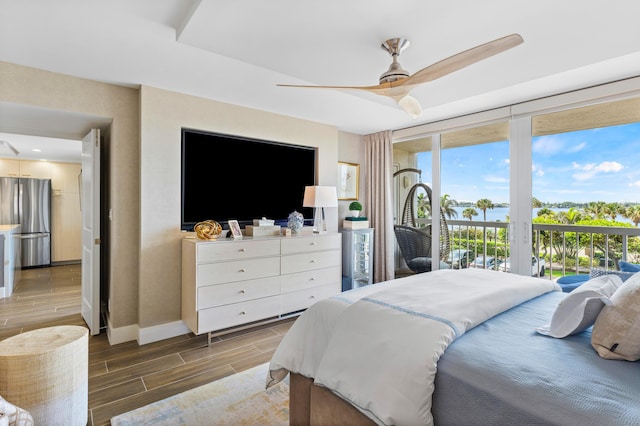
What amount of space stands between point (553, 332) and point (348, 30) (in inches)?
73.2

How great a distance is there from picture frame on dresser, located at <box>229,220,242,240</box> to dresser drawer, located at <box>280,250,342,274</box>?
51 centimetres

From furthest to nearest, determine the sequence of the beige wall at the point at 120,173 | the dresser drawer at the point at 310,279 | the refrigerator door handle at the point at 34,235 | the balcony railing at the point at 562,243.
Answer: the refrigerator door handle at the point at 34,235
the dresser drawer at the point at 310,279
the balcony railing at the point at 562,243
the beige wall at the point at 120,173

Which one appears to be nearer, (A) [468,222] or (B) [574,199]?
(B) [574,199]

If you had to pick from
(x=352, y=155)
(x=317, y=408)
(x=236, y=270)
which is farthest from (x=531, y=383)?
(x=352, y=155)

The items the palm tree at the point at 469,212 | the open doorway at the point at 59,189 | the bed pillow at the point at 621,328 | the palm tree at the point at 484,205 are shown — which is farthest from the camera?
the open doorway at the point at 59,189

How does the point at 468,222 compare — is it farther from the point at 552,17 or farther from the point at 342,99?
the point at 552,17

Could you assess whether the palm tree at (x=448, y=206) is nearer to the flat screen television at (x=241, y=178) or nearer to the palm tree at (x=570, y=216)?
the palm tree at (x=570, y=216)

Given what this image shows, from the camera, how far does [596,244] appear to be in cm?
325

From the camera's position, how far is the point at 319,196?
145 inches

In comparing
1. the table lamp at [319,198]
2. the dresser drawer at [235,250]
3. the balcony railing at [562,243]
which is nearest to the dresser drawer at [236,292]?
the dresser drawer at [235,250]

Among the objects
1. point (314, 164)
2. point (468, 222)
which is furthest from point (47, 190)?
point (468, 222)

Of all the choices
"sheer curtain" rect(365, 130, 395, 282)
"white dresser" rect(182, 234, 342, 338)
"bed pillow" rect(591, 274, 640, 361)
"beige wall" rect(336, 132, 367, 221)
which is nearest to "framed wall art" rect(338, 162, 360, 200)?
"beige wall" rect(336, 132, 367, 221)

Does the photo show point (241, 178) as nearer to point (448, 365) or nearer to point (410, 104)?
point (410, 104)

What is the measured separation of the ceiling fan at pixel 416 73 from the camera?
1.59 m
